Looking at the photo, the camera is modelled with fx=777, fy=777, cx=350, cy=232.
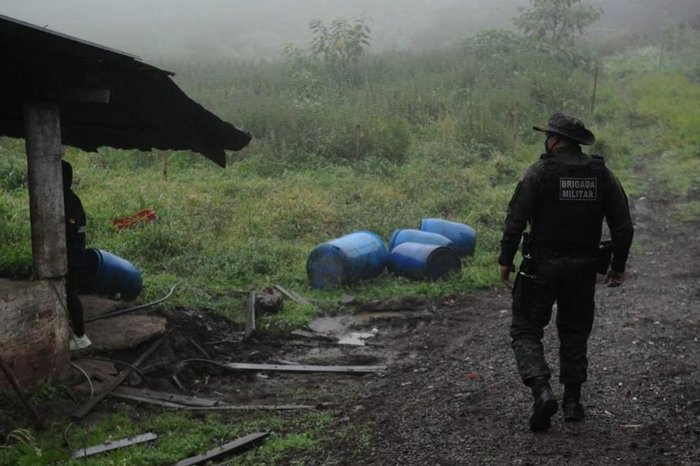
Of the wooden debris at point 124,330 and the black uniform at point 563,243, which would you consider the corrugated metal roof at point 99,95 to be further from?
the black uniform at point 563,243

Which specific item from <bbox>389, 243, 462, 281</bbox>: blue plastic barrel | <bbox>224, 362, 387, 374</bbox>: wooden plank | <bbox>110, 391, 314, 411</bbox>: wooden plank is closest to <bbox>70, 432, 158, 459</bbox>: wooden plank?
<bbox>110, 391, 314, 411</bbox>: wooden plank

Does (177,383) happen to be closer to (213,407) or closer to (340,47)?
(213,407)

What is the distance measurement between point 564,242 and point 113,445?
10.2 ft

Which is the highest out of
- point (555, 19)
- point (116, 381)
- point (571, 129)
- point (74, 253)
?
point (555, 19)

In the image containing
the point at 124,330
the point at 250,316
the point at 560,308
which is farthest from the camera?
the point at 250,316

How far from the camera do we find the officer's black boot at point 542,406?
14.6 feet

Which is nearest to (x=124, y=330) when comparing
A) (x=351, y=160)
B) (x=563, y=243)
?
(x=563, y=243)

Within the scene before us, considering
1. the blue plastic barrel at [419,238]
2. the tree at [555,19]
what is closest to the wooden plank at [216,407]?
the blue plastic barrel at [419,238]

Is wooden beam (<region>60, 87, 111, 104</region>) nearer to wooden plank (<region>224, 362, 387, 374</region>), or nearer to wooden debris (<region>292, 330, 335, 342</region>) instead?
wooden plank (<region>224, 362, 387, 374</region>)

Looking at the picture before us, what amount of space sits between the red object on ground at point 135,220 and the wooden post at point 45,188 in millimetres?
5106

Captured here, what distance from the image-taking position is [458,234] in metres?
10.5

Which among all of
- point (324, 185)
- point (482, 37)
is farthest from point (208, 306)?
point (482, 37)

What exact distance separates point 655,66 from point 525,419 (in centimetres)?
A: 2380

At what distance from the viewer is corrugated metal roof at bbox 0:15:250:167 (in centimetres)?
521
